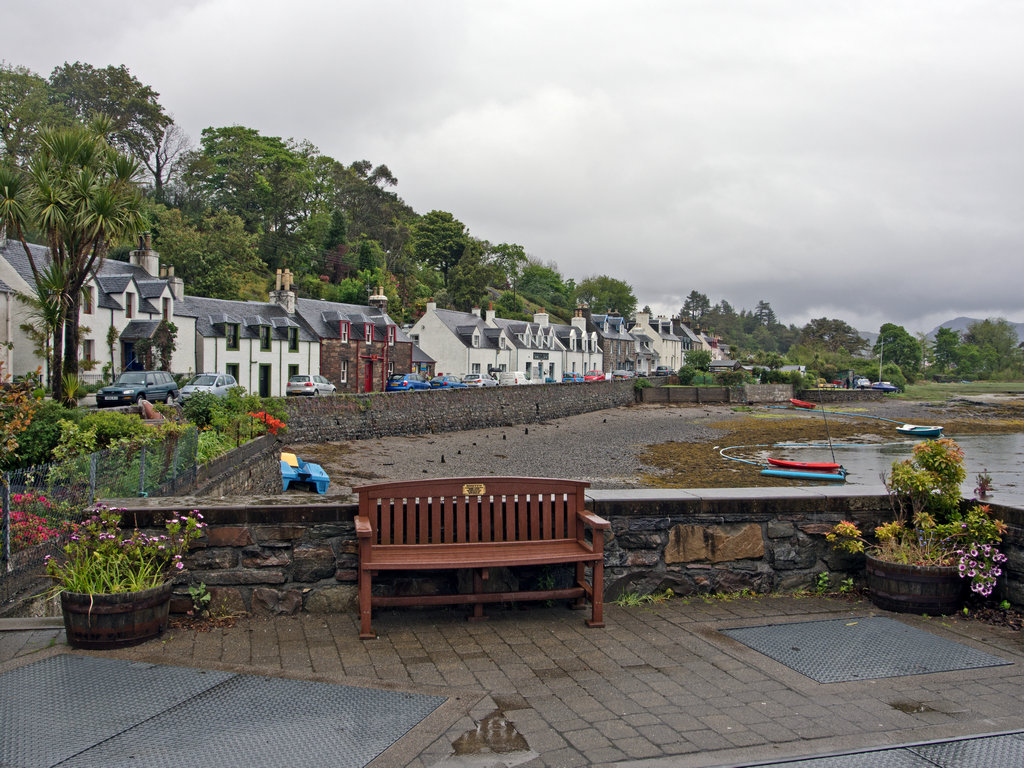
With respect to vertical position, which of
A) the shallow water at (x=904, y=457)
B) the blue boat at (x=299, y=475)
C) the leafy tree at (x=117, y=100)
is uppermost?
the leafy tree at (x=117, y=100)

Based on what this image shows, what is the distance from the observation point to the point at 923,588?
5496 millimetres

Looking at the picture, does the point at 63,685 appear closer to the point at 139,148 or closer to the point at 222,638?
→ the point at 222,638

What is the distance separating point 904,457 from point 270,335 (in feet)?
121

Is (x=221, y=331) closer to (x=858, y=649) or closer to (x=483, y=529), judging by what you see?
(x=483, y=529)

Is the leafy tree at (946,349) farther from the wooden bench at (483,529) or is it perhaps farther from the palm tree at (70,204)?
the wooden bench at (483,529)

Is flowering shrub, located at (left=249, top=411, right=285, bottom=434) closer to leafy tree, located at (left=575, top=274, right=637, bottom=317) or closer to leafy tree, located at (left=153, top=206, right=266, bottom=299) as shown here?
leafy tree, located at (left=153, top=206, right=266, bottom=299)

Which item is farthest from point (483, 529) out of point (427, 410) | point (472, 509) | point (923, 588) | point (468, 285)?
point (468, 285)

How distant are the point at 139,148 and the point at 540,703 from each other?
83.1m

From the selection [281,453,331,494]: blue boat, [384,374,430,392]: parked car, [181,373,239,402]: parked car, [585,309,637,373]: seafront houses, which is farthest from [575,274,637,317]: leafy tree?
[281,453,331,494]: blue boat

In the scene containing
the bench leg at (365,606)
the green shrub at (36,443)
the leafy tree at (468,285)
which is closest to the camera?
the bench leg at (365,606)

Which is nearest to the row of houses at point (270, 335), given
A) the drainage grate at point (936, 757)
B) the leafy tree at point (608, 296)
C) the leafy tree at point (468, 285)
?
the leafy tree at point (468, 285)

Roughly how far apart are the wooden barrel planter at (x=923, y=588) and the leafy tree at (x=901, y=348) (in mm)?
140612

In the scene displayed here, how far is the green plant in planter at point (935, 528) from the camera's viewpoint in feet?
17.8

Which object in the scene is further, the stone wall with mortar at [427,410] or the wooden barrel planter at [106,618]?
the stone wall with mortar at [427,410]
